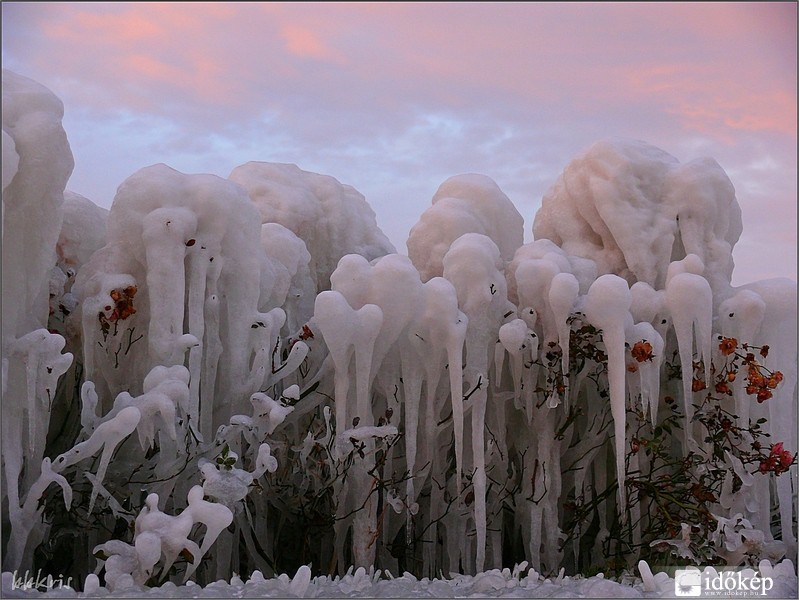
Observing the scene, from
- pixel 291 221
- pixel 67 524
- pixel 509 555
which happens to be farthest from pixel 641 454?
pixel 67 524

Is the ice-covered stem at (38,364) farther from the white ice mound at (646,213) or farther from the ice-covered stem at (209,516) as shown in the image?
the white ice mound at (646,213)

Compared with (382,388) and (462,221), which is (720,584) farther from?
(462,221)

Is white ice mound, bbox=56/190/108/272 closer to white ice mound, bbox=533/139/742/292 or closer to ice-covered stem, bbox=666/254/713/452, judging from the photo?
white ice mound, bbox=533/139/742/292

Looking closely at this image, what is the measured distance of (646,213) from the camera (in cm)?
625

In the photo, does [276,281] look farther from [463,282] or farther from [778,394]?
[778,394]

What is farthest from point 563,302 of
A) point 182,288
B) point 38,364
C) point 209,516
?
point 38,364

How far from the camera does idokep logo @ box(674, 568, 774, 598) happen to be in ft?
14.6

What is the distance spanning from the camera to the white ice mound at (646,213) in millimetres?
6148

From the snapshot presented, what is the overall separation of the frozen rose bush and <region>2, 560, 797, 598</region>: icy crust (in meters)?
0.15

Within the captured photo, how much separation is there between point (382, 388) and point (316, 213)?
2.14m

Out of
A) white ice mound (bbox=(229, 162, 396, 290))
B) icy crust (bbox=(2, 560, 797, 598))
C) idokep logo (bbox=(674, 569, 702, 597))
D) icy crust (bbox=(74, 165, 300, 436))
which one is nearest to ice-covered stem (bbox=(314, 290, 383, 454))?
icy crust (bbox=(74, 165, 300, 436))

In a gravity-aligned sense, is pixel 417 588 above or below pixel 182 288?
below

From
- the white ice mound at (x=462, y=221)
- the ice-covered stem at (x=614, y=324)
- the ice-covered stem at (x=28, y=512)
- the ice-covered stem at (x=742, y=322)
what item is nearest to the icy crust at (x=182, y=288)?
the ice-covered stem at (x=28, y=512)

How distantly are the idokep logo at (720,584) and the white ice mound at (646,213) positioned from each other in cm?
205
